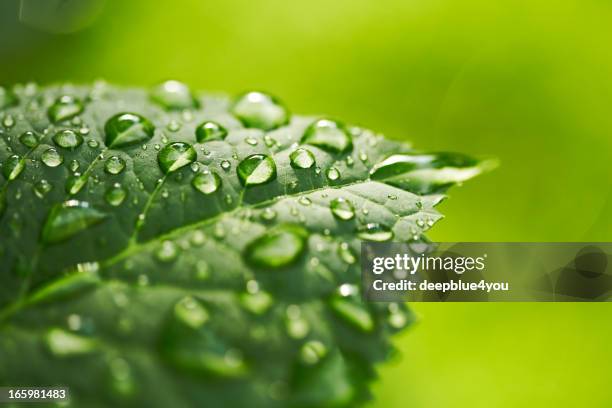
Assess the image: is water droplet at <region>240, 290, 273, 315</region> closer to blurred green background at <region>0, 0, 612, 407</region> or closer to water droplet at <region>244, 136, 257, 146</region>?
water droplet at <region>244, 136, 257, 146</region>

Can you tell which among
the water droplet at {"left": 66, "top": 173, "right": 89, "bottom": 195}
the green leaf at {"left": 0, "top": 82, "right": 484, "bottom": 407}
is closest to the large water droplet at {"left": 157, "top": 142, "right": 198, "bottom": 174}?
the green leaf at {"left": 0, "top": 82, "right": 484, "bottom": 407}

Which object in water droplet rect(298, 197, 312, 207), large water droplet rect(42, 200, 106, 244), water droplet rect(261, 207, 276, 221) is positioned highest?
water droplet rect(298, 197, 312, 207)

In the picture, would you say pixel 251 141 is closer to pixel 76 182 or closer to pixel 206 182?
pixel 206 182

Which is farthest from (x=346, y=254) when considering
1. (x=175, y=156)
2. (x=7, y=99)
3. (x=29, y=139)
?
(x=7, y=99)

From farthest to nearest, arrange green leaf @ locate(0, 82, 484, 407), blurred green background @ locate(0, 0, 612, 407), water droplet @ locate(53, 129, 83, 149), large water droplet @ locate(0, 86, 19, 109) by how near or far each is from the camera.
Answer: blurred green background @ locate(0, 0, 612, 407) → large water droplet @ locate(0, 86, 19, 109) → water droplet @ locate(53, 129, 83, 149) → green leaf @ locate(0, 82, 484, 407)

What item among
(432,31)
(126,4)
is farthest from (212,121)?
(126,4)

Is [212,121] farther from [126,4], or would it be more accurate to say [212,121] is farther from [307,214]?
[126,4]
